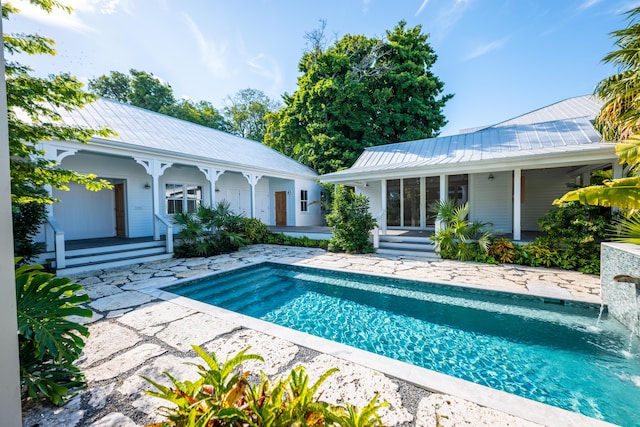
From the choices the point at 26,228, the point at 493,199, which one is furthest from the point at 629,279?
the point at 26,228

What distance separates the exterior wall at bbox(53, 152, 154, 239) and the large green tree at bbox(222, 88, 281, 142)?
67.3 ft

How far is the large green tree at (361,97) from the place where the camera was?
18031mm

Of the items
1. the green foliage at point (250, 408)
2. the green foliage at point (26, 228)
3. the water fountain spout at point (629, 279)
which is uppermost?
the green foliage at point (26, 228)

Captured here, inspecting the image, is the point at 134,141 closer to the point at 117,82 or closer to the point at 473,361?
the point at 473,361

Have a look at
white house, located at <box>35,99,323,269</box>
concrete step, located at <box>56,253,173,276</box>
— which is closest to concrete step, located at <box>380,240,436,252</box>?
white house, located at <box>35,99,323,269</box>

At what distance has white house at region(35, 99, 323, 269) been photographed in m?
7.90

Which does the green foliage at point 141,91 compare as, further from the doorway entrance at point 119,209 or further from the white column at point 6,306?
the white column at point 6,306

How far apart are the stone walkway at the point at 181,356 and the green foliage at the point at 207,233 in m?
2.52

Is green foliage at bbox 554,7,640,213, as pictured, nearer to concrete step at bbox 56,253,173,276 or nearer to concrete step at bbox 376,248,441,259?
concrete step at bbox 376,248,441,259

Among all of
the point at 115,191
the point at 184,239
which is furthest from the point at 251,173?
the point at 115,191

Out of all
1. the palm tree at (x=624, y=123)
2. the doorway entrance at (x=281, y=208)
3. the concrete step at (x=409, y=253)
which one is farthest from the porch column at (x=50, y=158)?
the palm tree at (x=624, y=123)

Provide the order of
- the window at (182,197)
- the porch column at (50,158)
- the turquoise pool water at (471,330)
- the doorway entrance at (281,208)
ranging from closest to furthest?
the turquoise pool water at (471,330) → the porch column at (50,158) → the window at (182,197) → the doorway entrance at (281,208)

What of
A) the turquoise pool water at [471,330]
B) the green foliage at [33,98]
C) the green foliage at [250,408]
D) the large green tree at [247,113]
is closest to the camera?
the green foliage at [250,408]

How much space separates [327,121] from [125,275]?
15.4m
